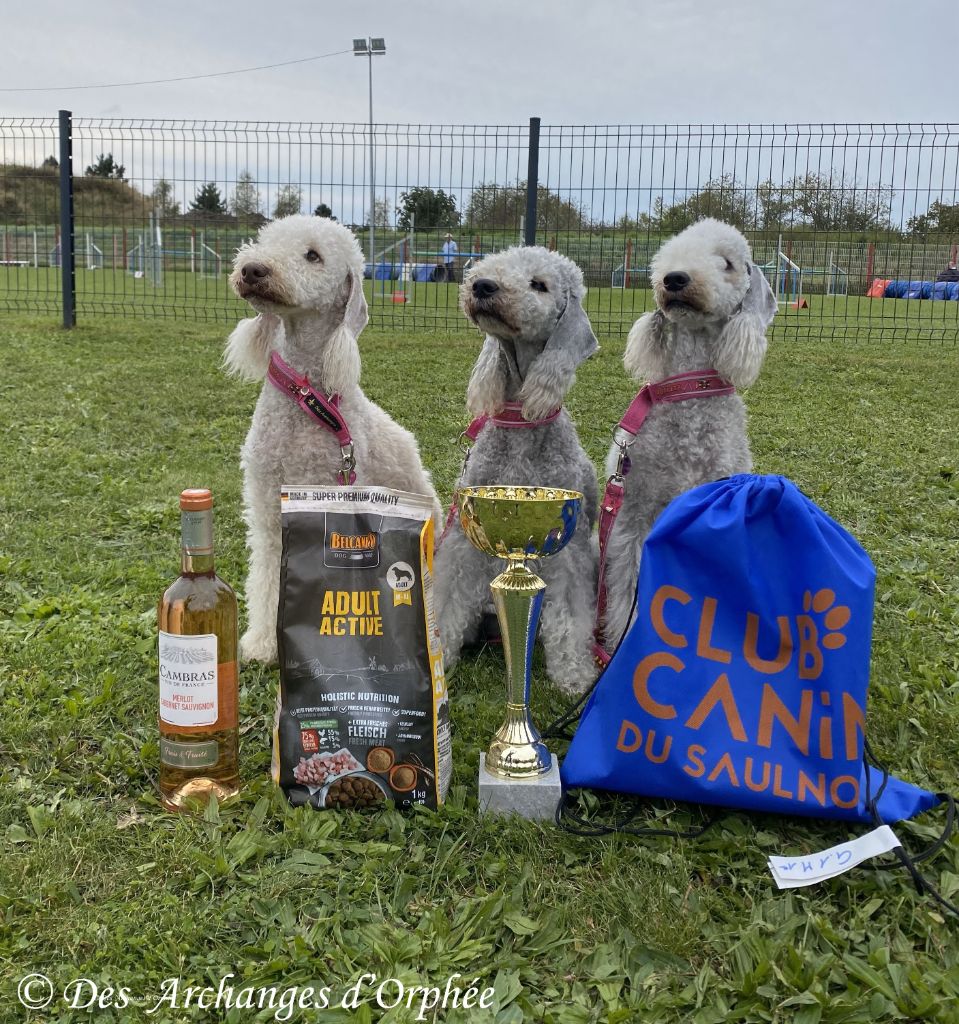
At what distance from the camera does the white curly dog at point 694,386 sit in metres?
3.01

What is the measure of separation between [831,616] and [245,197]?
1061cm

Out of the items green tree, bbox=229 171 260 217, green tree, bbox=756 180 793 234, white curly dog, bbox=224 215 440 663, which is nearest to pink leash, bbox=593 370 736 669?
white curly dog, bbox=224 215 440 663

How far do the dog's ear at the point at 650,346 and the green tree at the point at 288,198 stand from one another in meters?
8.34

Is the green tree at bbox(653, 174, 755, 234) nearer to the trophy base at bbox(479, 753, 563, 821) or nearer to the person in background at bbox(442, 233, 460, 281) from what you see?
the person in background at bbox(442, 233, 460, 281)

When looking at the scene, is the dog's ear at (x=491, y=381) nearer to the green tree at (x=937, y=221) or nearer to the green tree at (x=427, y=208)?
the green tree at (x=427, y=208)

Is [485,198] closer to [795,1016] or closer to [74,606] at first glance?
[74,606]

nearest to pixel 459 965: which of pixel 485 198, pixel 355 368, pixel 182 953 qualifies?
pixel 182 953

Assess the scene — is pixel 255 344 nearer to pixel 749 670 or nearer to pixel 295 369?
pixel 295 369

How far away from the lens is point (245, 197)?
11031 millimetres

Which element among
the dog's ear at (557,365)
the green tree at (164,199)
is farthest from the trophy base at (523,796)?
the green tree at (164,199)

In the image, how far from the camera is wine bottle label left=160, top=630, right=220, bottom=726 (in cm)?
211

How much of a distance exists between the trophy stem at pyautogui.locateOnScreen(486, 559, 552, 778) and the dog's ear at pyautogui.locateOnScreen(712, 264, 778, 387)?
1268mm

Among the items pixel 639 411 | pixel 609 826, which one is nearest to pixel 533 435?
pixel 639 411

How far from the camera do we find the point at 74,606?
3.42 metres
